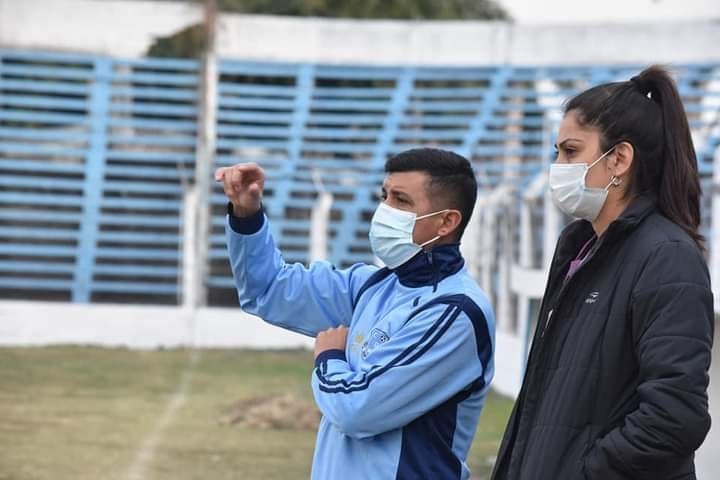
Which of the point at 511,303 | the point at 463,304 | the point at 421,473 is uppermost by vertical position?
the point at 463,304

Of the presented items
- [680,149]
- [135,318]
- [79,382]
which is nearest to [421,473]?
[680,149]

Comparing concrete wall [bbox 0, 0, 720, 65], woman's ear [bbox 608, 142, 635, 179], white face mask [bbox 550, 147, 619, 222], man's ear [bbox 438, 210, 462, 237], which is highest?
concrete wall [bbox 0, 0, 720, 65]

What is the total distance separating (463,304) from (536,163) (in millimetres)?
12463

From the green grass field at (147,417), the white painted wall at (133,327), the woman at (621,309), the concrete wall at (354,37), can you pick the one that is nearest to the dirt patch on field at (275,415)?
the green grass field at (147,417)

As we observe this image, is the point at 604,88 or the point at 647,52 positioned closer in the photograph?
the point at 604,88

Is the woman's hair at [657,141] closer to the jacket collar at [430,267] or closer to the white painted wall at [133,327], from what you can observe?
the jacket collar at [430,267]

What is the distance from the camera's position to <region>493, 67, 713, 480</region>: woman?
7.39ft

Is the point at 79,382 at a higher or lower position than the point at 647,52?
lower

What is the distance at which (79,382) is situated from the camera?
1006cm

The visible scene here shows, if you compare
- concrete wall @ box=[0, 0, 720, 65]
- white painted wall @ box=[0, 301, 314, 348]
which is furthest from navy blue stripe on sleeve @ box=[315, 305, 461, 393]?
concrete wall @ box=[0, 0, 720, 65]

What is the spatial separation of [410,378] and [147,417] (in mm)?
6242

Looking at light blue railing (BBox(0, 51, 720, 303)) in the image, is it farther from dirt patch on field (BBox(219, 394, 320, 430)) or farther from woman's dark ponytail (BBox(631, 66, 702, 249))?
woman's dark ponytail (BBox(631, 66, 702, 249))

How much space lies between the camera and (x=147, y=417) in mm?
8586

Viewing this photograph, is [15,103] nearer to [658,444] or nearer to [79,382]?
[79,382]
